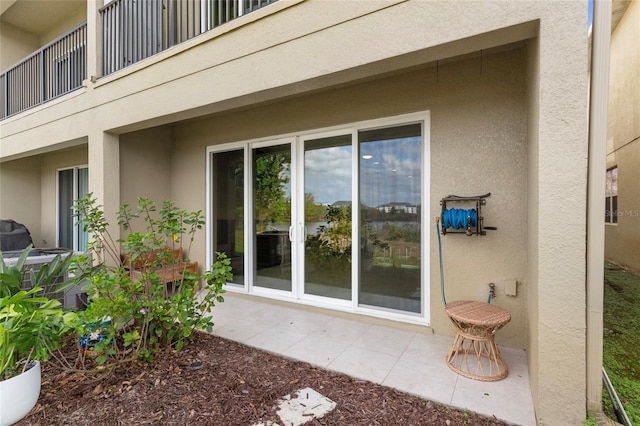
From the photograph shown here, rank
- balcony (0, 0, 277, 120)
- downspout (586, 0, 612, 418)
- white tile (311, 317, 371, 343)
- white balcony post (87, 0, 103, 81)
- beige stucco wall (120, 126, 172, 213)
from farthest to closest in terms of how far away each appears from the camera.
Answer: beige stucco wall (120, 126, 172, 213)
white balcony post (87, 0, 103, 81)
balcony (0, 0, 277, 120)
white tile (311, 317, 371, 343)
downspout (586, 0, 612, 418)

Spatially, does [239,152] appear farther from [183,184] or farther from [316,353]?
[316,353]

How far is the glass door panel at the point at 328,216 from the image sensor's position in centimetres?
420

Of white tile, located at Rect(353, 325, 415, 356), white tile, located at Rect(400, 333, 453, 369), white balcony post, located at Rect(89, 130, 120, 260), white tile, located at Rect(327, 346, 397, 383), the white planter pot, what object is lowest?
white tile, located at Rect(327, 346, 397, 383)

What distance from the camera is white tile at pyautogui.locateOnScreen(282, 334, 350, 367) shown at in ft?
9.88

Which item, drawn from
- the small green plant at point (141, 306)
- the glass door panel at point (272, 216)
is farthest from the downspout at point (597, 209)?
the glass door panel at point (272, 216)

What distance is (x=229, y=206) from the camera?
210 inches

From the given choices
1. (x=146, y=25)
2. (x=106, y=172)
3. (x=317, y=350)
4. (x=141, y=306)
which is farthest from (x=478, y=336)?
(x=146, y=25)

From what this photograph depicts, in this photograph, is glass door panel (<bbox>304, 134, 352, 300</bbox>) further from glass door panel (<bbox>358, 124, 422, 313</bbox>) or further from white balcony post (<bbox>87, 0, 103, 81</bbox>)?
white balcony post (<bbox>87, 0, 103, 81</bbox>)

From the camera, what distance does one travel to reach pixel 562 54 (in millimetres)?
1948

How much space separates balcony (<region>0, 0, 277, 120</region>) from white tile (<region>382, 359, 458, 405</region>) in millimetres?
3908

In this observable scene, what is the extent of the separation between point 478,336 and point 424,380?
1.95ft

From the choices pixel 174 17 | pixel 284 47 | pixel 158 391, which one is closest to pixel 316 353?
pixel 158 391

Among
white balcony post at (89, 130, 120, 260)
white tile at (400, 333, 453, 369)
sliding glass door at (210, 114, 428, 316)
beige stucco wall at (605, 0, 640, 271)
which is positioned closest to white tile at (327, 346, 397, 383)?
white tile at (400, 333, 453, 369)

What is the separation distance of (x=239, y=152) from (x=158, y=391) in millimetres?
3658
